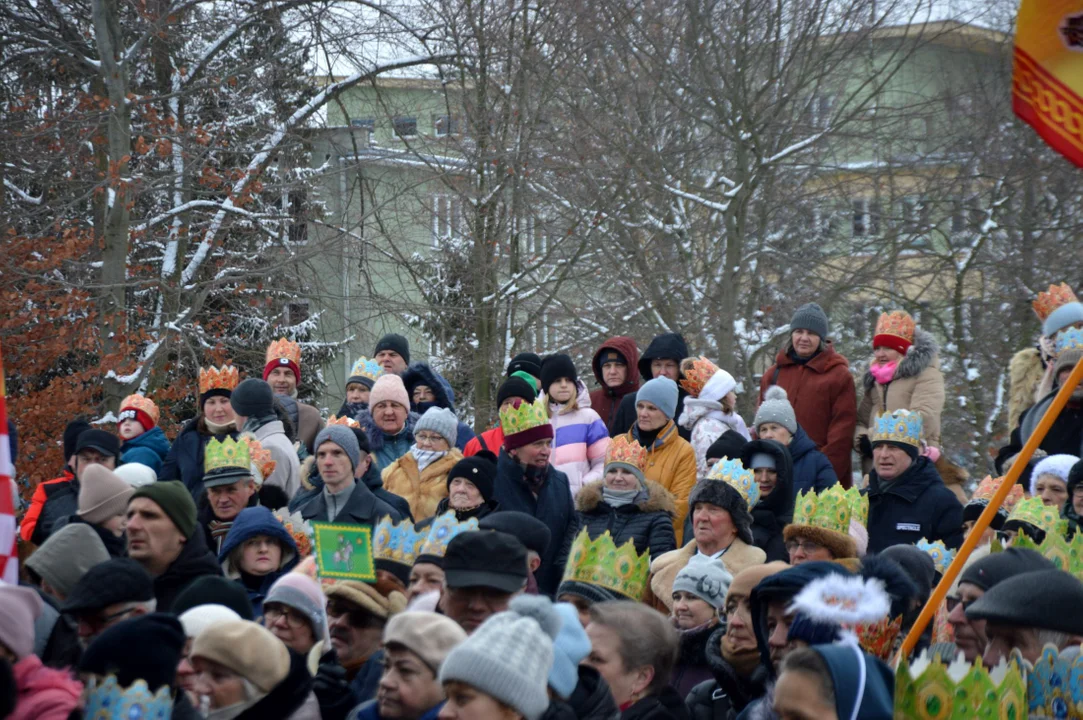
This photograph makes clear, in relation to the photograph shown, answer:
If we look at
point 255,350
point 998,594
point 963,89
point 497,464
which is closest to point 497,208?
point 255,350

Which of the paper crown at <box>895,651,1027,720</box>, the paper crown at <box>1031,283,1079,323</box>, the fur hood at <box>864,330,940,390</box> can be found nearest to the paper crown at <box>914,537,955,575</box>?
the fur hood at <box>864,330,940,390</box>

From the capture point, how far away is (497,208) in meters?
14.4

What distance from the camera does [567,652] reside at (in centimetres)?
416

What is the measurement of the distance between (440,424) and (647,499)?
1640mm

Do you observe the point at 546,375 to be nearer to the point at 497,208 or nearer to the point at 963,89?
the point at 497,208

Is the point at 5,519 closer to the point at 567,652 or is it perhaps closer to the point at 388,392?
the point at 567,652

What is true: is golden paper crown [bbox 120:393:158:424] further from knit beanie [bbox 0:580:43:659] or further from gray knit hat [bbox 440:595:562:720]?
gray knit hat [bbox 440:595:562:720]

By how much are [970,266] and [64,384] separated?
1023 centimetres

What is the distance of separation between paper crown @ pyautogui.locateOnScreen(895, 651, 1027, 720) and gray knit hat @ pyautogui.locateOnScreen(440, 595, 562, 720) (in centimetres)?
97

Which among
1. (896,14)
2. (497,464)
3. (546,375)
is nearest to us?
(497,464)

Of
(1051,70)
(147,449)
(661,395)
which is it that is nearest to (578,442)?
(661,395)

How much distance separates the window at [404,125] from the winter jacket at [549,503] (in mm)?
8007

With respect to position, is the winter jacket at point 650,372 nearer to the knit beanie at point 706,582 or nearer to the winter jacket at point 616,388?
the winter jacket at point 616,388

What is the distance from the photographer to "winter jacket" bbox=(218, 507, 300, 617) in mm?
5809
